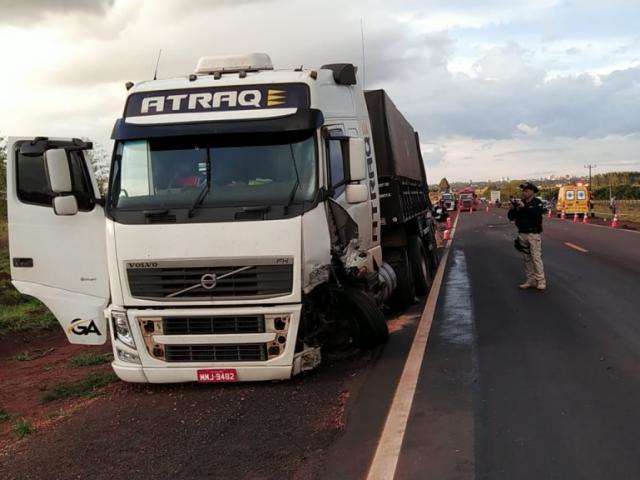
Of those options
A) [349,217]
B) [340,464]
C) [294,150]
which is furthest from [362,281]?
[340,464]

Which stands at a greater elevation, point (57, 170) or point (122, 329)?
point (57, 170)

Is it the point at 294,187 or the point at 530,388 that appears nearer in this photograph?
the point at 530,388

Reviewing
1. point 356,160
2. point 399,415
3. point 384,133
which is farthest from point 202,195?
point 384,133

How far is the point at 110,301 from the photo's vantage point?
20.3 feet

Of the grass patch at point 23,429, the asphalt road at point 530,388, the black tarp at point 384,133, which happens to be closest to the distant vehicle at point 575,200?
the asphalt road at point 530,388

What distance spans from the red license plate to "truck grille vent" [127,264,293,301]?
0.70 metres

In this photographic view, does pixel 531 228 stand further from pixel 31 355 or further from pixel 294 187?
pixel 31 355

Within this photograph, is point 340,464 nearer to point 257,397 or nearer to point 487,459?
point 487,459

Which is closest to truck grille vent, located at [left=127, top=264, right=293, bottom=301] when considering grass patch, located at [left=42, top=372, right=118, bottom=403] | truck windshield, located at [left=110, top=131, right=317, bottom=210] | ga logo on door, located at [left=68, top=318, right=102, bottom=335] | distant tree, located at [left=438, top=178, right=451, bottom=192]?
truck windshield, located at [left=110, top=131, right=317, bottom=210]

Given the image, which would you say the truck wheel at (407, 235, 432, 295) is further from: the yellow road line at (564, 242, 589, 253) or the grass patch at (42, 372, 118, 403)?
the yellow road line at (564, 242, 589, 253)

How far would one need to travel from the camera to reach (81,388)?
6531 millimetres

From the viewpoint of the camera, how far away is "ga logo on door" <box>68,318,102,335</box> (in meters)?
6.25

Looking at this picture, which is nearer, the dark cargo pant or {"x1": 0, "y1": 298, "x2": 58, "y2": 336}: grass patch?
the dark cargo pant

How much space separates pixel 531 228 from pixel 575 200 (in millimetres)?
33746
